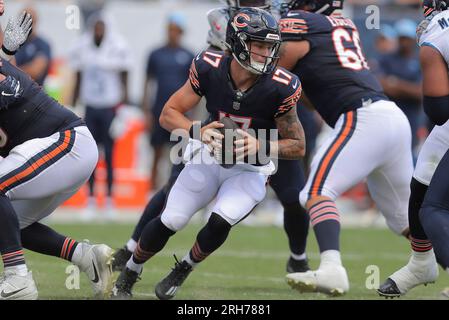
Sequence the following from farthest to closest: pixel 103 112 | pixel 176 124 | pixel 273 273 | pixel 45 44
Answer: pixel 103 112 < pixel 45 44 < pixel 273 273 < pixel 176 124

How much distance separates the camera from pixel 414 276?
5.31m

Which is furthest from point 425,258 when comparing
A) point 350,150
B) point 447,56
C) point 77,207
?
point 77,207

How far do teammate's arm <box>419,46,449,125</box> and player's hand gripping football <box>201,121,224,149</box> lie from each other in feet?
3.57

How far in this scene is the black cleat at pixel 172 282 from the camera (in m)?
5.30

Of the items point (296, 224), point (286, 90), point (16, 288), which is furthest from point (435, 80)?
point (16, 288)

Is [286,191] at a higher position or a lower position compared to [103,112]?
higher

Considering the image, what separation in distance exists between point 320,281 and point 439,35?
137 centimetres

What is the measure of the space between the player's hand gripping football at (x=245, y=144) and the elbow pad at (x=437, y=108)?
0.90 m

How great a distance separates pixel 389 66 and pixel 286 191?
4.92 m

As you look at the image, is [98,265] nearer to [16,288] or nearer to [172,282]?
[172,282]

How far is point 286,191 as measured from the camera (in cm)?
607

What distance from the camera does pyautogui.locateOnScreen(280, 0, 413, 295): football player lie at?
5480 millimetres

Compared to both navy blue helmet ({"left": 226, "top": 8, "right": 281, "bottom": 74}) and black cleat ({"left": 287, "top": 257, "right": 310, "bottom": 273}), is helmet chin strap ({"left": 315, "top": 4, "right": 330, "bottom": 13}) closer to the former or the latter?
navy blue helmet ({"left": 226, "top": 8, "right": 281, "bottom": 74})

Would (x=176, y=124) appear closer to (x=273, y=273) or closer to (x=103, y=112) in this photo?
(x=273, y=273)
